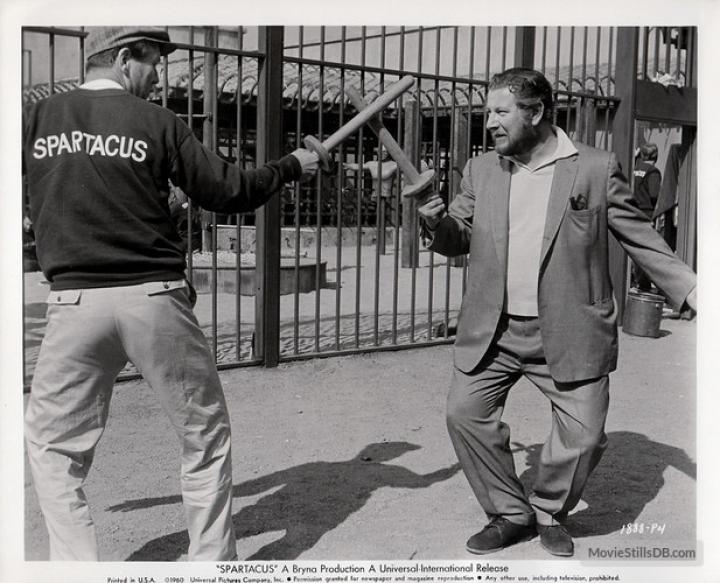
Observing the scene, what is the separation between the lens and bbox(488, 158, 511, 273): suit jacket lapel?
3434 millimetres

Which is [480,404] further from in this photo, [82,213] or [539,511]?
[82,213]

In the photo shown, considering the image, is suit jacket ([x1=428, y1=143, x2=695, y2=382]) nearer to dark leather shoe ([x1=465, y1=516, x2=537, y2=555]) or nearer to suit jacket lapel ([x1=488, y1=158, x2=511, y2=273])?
suit jacket lapel ([x1=488, y1=158, x2=511, y2=273])

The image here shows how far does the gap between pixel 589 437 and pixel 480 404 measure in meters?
0.43

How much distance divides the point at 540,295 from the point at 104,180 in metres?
1.64

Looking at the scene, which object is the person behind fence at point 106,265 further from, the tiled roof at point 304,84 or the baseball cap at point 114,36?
the tiled roof at point 304,84

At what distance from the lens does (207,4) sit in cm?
350

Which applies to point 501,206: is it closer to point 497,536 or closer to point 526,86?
point 526,86

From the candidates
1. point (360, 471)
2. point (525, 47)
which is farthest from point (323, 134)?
point (360, 471)

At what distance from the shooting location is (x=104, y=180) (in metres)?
2.74

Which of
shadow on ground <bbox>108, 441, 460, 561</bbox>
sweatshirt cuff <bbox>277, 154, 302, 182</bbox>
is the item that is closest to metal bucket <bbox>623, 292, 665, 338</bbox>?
shadow on ground <bbox>108, 441, 460, 561</bbox>

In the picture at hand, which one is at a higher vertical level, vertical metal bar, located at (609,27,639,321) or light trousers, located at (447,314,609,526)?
vertical metal bar, located at (609,27,639,321)

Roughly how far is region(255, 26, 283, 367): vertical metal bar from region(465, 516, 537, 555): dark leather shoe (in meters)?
3.15

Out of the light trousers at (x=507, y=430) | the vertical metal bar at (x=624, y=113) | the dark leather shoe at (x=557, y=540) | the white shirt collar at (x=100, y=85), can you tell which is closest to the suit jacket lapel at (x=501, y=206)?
the light trousers at (x=507, y=430)
